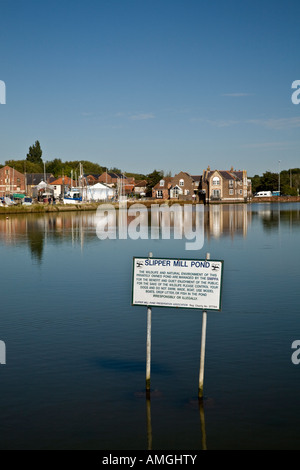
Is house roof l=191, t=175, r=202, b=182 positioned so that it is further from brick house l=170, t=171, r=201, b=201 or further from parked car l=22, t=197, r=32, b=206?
parked car l=22, t=197, r=32, b=206

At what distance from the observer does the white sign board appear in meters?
11.9

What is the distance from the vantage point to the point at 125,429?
1144 centimetres

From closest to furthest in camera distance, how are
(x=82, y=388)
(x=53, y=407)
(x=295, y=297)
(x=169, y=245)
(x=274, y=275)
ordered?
(x=53, y=407), (x=82, y=388), (x=295, y=297), (x=274, y=275), (x=169, y=245)

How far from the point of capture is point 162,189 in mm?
179500

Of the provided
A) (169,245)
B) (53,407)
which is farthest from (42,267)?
(53,407)

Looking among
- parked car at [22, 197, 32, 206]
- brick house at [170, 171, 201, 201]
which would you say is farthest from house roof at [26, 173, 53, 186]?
parked car at [22, 197, 32, 206]

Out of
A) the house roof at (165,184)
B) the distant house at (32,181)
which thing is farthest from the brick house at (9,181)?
the house roof at (165,184)

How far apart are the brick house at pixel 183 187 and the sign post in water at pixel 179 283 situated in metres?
165

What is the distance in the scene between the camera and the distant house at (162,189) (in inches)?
7067

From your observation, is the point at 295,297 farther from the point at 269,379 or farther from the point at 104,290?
the point at 269,379

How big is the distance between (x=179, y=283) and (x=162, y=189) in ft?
552

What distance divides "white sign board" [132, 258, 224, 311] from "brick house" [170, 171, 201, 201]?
165 m
